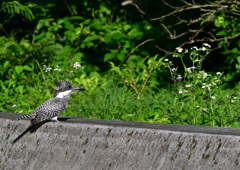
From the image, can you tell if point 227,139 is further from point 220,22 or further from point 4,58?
point 4,58

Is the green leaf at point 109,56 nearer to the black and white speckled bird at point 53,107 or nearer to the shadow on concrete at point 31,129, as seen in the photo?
the black and white speckled bird at point 53,107

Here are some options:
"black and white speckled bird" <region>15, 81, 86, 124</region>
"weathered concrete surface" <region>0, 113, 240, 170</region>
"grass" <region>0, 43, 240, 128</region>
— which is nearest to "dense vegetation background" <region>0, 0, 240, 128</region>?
"grass" <region>0, 43, 240, 128</region>

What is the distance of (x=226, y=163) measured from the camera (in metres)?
2.46

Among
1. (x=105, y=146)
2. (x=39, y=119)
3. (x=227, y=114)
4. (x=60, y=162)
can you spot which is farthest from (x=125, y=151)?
(x=227, y=114)

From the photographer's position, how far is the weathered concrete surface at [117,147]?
8.36 feet

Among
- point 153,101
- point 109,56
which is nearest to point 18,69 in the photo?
point 109,56

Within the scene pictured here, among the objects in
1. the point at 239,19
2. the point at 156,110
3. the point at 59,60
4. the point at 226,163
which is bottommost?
the point at 59,60

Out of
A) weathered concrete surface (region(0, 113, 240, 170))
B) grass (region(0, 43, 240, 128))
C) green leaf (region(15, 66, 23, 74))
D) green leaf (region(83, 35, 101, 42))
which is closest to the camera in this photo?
weathered concrete surface (region(0, 113, 240, 170))

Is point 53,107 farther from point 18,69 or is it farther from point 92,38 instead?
point 92,38

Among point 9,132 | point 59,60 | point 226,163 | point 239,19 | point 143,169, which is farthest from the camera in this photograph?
point 59,60

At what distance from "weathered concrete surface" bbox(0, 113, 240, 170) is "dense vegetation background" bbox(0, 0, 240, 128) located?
1.28m

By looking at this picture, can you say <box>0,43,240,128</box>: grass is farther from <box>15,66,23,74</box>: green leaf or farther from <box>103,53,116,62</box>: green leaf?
<box>103,53,116,62</box>: green leaf

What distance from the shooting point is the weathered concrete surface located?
255 centimetres

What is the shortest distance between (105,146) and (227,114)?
188 cm
